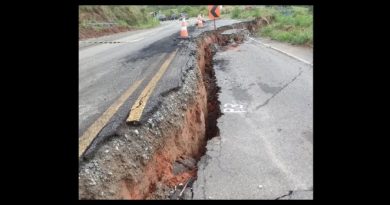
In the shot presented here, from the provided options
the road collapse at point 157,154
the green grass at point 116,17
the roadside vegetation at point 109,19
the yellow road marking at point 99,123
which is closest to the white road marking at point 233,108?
the road collapse at point 157,154

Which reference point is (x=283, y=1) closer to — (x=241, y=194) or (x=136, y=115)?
(x=241, y=194)

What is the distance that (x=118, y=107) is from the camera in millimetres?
4746

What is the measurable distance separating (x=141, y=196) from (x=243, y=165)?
3.37ft

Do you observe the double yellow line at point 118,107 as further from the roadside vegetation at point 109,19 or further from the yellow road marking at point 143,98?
the roadside vegetation at point 109,19

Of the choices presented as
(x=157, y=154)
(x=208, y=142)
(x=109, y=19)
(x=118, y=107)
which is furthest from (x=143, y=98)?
(x=109, y=19)

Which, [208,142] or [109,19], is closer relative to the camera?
[208,142]

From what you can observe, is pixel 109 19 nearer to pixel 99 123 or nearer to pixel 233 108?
pixel 233 108

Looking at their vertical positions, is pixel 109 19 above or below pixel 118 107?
above

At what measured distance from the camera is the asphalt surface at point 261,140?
11.2 ft

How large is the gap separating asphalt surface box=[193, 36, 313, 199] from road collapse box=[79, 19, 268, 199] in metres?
0.22

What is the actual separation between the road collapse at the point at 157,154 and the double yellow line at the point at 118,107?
0.17 metres

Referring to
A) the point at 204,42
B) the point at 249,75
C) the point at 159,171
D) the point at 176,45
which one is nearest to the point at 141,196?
the point at 159,171

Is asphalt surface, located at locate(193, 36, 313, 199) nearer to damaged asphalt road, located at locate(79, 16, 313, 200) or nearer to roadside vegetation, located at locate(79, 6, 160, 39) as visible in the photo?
damaged asphalt road, located at locate(79, 16, 313, 200)

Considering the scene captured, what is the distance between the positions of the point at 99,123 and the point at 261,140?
1749mm
